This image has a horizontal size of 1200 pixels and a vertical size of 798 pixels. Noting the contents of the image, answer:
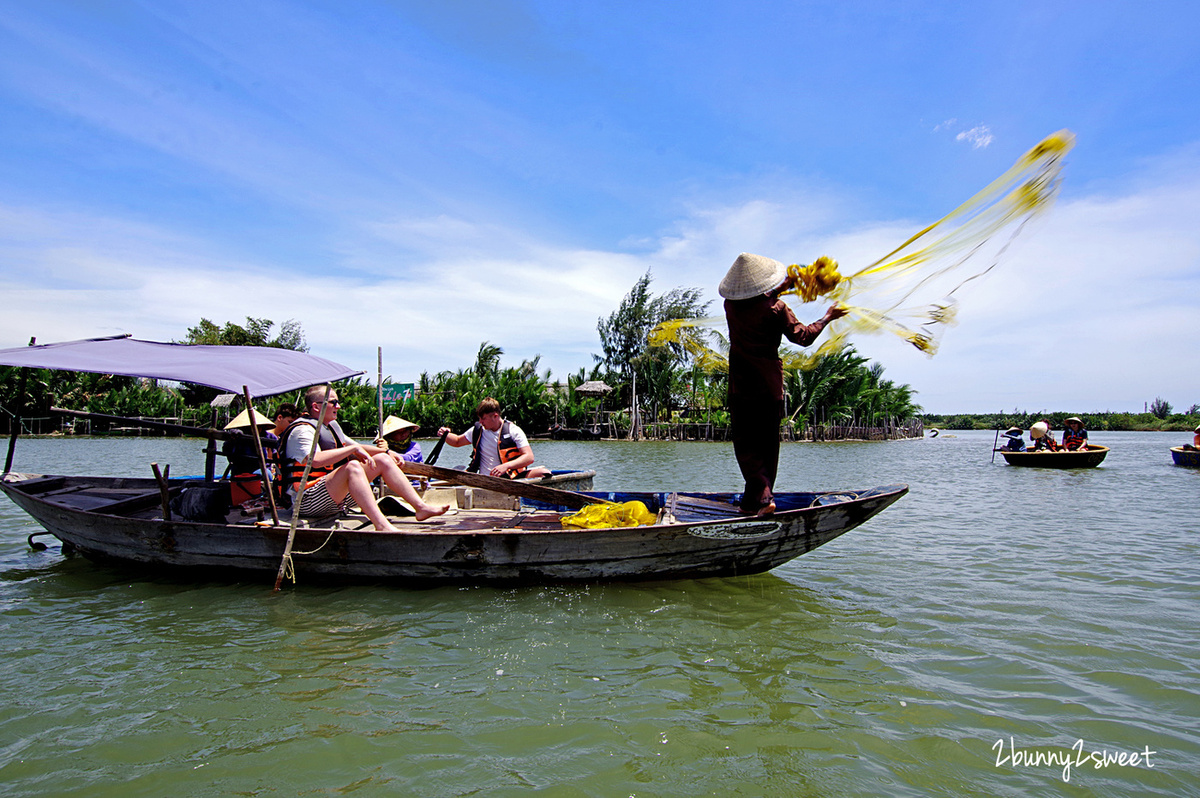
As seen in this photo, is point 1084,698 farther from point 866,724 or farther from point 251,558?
point 251,558

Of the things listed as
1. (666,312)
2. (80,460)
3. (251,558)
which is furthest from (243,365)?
(666,312)

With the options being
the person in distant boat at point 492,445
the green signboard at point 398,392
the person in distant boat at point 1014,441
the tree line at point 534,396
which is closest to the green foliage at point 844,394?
the tree line at point 534,396

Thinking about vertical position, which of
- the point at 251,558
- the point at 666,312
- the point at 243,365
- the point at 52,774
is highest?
the point at 666,312

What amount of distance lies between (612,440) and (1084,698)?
30.9 metres

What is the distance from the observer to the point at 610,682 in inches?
146

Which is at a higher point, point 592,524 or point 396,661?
point 592,524

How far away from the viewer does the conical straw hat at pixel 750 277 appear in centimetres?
456

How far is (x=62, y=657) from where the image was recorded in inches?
160

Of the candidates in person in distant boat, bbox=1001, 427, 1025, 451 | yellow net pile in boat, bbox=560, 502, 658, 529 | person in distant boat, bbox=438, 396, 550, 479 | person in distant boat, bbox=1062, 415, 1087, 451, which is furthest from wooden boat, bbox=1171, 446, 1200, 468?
person in distant boat, bbox=438, 396, 550, 479

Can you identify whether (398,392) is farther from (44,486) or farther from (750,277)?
(750,277)

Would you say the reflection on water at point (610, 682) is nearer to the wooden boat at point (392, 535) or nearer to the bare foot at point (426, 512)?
the wooden boat at point (392, 535)

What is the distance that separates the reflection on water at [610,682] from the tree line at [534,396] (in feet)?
83.3

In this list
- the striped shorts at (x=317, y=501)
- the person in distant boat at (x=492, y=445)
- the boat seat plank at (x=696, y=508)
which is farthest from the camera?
the person in distant boat at (x=492, y=445)

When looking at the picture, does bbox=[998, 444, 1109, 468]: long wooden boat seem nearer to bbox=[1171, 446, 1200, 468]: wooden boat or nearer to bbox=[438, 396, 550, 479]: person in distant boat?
bbox=[1171, 446, 1200, 468]: wooden boat
